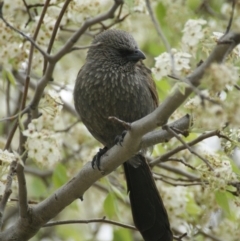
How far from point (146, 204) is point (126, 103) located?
698mm

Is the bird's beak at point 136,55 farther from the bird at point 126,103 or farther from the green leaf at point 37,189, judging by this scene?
the green leaf at point 37,189

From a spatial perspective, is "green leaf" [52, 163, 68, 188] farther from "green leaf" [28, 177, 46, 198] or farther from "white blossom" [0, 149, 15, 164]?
"white blossom" [0, 149, 15, 164]

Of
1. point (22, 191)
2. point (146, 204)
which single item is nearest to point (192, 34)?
point (22, 191)

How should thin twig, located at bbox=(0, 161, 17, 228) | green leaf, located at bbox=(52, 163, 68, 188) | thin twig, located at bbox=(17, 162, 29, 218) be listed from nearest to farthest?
thin twig, located at bbox=(17, 162, 29, 218) < thin twig, located at bbox=(0, 161, 17, 228) < green leaf, located at bbox=(52, 163, 68, 188)

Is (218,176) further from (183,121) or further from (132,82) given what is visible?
(132,82)

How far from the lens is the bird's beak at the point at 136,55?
4418 mm

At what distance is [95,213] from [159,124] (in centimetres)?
363

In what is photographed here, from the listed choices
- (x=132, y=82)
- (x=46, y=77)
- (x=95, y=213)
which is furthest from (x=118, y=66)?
(x=95, y=213)

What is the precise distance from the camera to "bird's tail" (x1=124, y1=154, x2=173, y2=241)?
4.21 metres

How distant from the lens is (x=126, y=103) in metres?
4.31

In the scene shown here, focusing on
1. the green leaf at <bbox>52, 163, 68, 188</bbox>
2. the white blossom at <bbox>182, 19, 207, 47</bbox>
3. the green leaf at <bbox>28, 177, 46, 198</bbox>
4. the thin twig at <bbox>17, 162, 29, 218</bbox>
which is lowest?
the green leaf at <bbox>28, 177, 46, 198</bbox>

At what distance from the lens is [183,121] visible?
3.15m

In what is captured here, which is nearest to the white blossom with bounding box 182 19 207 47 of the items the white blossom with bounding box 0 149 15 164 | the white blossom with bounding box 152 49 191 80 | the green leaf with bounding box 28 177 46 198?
the white blossom with bounding box 152 49 191 80

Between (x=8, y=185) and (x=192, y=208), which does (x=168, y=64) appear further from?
(x=192, y=208)
